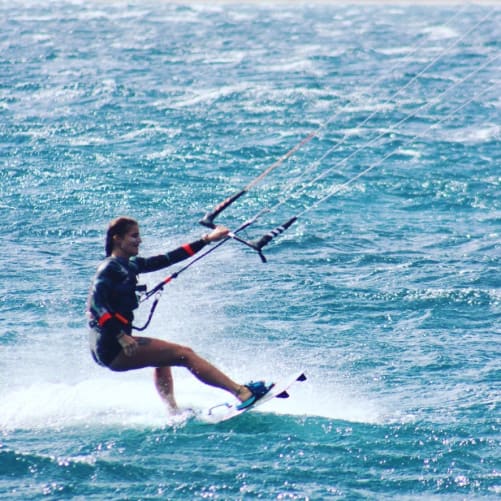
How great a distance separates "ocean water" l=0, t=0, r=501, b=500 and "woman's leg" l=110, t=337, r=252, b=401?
69cm

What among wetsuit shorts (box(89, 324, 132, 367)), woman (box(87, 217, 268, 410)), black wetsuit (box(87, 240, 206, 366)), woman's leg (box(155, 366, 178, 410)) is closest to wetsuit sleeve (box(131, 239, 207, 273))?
woman (box(87, 217, 268, 410))

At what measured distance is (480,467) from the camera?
10609mm

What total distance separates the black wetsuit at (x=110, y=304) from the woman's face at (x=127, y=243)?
0.23ft

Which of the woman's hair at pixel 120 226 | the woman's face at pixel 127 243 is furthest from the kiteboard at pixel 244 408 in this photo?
the woman's hair at pixel 120 226

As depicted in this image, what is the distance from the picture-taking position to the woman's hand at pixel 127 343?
10344 mm

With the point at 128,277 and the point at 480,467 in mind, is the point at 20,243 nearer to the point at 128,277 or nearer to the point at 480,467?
the point at 128,277

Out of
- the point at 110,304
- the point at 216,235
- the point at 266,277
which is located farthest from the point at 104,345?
the point at 266,277

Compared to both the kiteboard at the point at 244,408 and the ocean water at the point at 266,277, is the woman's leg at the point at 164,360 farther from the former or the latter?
the ocean water at the point at 266,277

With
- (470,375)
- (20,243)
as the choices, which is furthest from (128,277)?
(20,243)

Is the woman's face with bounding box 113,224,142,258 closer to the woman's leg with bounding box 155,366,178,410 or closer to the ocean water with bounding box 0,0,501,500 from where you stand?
the woman's leg with bounding box 155,366,178,410

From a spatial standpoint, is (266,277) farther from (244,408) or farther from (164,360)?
(164,360)

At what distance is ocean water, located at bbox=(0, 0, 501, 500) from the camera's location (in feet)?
34.7

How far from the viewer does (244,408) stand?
11016 mm

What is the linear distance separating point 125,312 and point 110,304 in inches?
7.2
